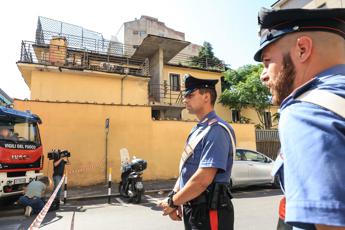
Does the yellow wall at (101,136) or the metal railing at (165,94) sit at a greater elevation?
the metal railing at (165,94)

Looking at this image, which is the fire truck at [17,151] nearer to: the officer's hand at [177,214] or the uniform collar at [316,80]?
the officer's hand at [177,214]

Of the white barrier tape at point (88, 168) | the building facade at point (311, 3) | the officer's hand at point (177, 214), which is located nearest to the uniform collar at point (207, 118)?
the officer's hand at point (177, 214)

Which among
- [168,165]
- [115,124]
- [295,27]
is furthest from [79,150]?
[295,27]

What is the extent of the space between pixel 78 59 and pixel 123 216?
14.3 meters

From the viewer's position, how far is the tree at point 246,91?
2142 centimetres

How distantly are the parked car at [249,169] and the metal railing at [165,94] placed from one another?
920cm

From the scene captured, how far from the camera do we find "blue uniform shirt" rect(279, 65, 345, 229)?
0.74 m

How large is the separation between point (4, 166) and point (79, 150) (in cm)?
504

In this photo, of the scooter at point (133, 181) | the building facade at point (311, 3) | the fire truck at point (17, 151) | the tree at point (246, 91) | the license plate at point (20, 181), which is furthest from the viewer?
the tree at point (246, 91)

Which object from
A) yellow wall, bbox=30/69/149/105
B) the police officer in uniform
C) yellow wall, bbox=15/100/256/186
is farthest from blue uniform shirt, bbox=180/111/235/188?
yellow wall, bbox=30/69/149/105

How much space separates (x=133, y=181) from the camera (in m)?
9.03

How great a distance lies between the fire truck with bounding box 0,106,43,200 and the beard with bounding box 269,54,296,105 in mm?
8232

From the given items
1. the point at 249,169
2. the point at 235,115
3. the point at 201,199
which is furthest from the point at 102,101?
the point at 201,199

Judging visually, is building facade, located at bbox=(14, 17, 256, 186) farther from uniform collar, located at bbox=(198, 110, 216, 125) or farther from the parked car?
uniform collar, located at bbox=(198, 110, 216, 125)
